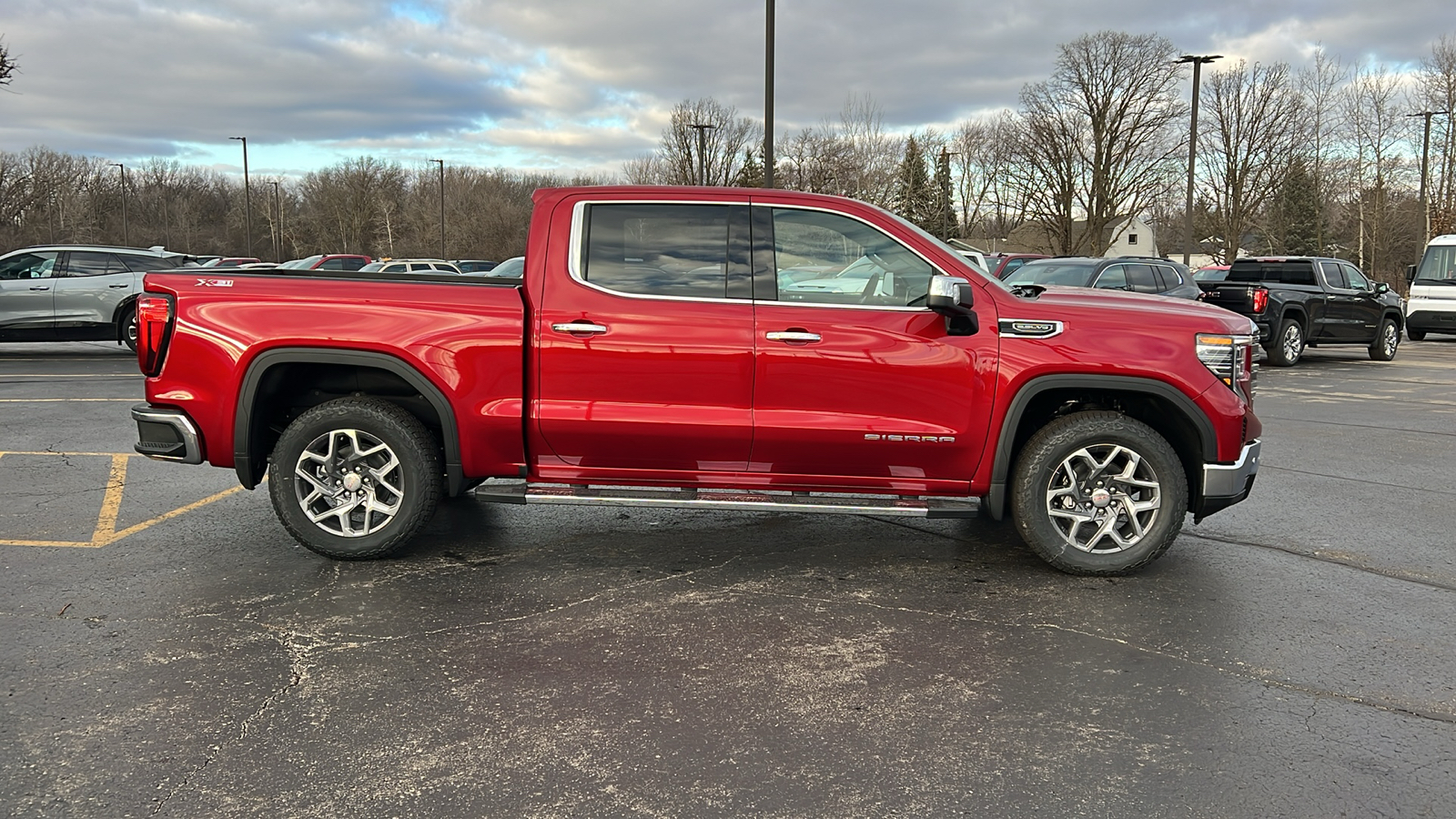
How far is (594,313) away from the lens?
4859mm

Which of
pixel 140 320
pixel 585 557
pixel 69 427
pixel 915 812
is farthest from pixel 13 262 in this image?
pixel 915 812

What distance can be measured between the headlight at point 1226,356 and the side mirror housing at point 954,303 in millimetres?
1103

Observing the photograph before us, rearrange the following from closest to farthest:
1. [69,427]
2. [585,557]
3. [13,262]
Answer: [585,557] → [69,427] → [13,262]

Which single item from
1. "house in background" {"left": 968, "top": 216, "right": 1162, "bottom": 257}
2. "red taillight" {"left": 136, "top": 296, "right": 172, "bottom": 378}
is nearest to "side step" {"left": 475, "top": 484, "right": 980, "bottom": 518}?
"red taillight" {"left": 136, "top": 296, "right": 172, "bottom": 378}

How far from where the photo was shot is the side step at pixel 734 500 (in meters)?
4.73

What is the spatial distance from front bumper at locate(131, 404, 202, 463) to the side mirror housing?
372 centimetres

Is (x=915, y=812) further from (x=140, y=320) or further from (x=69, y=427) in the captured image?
(x=69, y=427)

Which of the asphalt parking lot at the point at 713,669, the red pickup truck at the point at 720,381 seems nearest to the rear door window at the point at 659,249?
the red pickup truck at the point at 720,381

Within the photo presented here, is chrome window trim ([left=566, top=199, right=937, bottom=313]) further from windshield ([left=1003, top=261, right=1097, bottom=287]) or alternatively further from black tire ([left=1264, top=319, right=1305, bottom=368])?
black tire ([left=1264, top=319, right=1305, bottom=368])

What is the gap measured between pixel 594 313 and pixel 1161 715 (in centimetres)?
298

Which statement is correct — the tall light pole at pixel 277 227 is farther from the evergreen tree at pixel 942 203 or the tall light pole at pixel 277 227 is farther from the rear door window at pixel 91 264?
the rear door window at pixel 91 264

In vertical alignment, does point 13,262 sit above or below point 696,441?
above

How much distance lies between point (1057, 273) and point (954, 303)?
1087 cm

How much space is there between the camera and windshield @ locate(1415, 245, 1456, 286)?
21.3 metres
